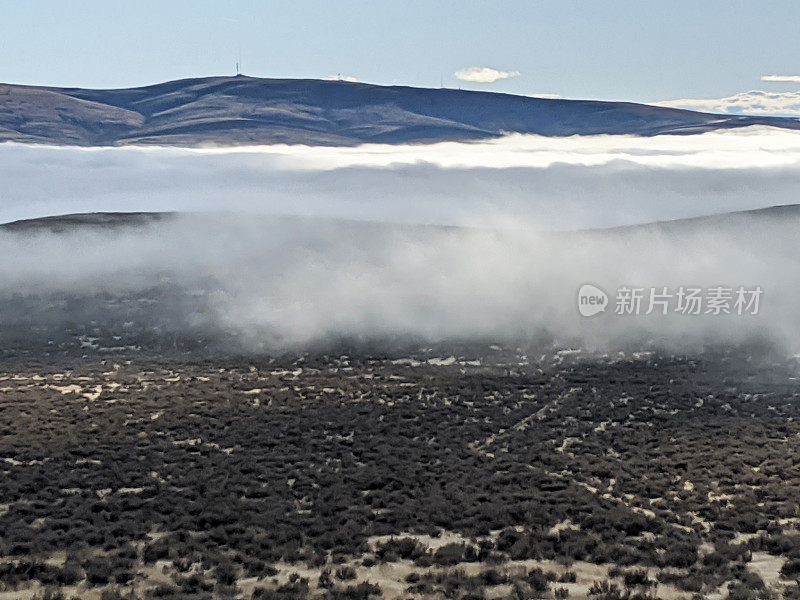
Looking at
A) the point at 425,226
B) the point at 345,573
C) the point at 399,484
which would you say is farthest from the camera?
the point at 425,226

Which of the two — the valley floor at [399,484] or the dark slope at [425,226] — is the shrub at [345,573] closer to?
the valley floor at [399,484]

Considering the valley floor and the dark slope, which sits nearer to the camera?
the valley floor

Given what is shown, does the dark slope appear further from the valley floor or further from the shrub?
the shrub

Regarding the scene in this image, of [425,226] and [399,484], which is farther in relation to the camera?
[425,226]

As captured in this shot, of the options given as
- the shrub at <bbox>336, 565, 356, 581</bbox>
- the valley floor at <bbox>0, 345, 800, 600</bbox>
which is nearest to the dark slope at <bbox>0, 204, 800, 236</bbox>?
the valley floor at <bbox>0, 345, 800, 600</bbox>

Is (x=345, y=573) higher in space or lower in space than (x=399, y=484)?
higher

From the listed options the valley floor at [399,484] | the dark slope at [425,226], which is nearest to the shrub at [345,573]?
the valley floor at [399,484]

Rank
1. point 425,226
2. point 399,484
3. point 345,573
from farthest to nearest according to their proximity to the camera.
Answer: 1. point 425,226
2. point 399,484
3. point 345,573

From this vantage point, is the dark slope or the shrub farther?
the dark slope

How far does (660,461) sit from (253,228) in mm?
75449

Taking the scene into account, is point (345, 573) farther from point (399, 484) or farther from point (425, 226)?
point (425, 226)

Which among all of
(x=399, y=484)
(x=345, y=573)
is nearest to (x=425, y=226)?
(x=399, y=484)

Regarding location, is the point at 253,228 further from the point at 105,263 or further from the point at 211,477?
the point at 211,477

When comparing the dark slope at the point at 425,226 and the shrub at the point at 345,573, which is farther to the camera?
the dark slope at the point at 425,226
